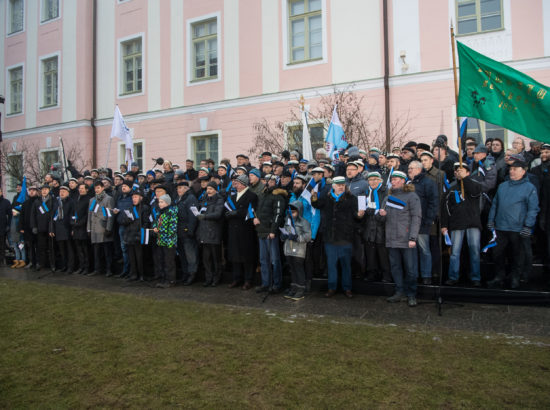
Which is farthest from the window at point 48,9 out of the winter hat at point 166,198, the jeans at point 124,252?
the winter hat at point 166,198

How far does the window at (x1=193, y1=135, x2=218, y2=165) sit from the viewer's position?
696 inches

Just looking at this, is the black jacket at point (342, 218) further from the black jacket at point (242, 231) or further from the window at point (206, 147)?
the window at point (206, 147)

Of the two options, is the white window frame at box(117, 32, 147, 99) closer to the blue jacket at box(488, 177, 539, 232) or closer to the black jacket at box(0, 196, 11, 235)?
the black jacket at box(0, 196, 11, 235)

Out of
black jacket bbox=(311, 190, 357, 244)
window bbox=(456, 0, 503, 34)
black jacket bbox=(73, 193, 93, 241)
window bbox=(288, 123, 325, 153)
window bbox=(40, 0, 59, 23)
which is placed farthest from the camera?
window bbox=(40, 0, 59, 23)

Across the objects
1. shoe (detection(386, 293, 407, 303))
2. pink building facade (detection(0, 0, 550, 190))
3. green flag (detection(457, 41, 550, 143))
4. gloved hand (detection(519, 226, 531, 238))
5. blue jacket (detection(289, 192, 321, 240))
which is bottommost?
shoe (detection(386, 293, 407, 303))

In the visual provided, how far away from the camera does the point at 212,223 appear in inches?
357

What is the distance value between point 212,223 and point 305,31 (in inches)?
366

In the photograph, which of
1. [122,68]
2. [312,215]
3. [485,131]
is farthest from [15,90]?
[485,131]

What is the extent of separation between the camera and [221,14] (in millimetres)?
17219

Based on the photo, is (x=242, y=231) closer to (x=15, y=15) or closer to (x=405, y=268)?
(x=405, y=268)

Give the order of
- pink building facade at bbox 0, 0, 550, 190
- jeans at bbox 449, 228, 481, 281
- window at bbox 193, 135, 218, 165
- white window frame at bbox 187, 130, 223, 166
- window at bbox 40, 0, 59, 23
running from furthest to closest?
window at bbox 40, 0, 59, 23, window at bbox 193, 135, 218, 165, white window frame at bbox 187, 130, 223, 166, pink building facade at bbox 0, 0, 550, 190, jeans at bbox 449, 228, 481, 281

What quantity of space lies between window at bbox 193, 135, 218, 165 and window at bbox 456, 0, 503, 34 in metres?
9.07

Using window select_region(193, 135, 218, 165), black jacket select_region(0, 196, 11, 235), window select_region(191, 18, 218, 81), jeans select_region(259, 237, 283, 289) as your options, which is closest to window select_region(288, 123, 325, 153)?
window select_region(193, 135, 218, 165)

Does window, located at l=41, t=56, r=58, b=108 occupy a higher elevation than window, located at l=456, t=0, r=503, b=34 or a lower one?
higher
